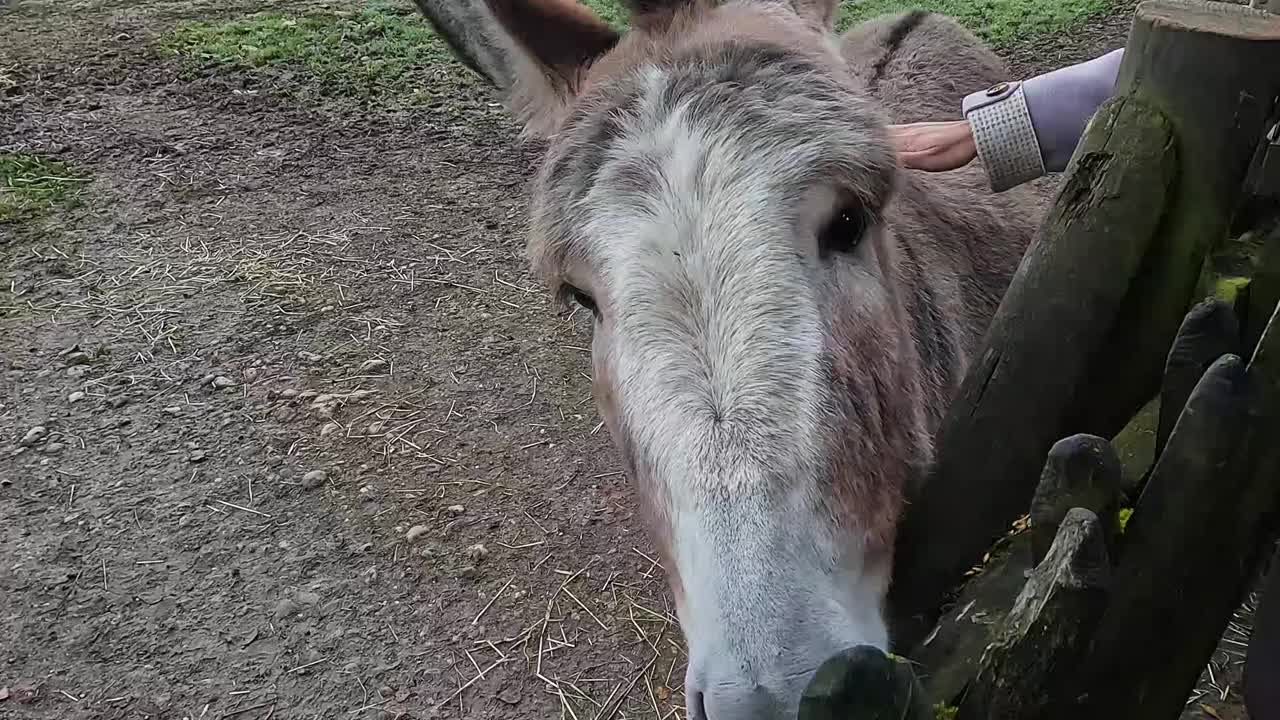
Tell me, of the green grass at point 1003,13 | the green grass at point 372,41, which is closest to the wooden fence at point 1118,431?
the green grass at point 372,41

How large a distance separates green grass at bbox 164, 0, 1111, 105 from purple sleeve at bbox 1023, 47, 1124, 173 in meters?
5.36

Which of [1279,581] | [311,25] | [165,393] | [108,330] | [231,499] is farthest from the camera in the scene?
[311,25]

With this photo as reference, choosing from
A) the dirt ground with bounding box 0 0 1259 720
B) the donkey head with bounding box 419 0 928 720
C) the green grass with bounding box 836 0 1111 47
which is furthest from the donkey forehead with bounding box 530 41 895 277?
the green grass with bounding box 836 0 1111 47

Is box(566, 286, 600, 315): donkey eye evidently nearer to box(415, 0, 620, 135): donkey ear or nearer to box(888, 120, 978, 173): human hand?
Result: box(415, 0, 620, 135): donkey ear

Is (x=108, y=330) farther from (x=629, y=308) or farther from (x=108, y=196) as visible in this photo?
(x=629, y=308)

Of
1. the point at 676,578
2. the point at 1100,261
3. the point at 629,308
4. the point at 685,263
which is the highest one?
the point at 1100,261

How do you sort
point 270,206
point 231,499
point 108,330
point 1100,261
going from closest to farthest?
point 1100,261, point 231,499, point 108,330, point 270,206

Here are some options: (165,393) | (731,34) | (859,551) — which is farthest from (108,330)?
(859,551)

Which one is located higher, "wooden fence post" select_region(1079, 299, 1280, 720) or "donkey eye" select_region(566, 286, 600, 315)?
"wooden fence post" select_region(1079, 299, 1280, 720)

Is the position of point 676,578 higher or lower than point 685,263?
lower

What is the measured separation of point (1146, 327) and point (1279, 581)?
48cm

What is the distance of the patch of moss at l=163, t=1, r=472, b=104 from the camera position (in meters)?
7.71

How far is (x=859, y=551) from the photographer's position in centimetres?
157

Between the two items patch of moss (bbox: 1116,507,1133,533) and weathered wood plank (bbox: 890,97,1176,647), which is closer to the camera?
patch of moss (bbox: 1116,507,1133,533)
